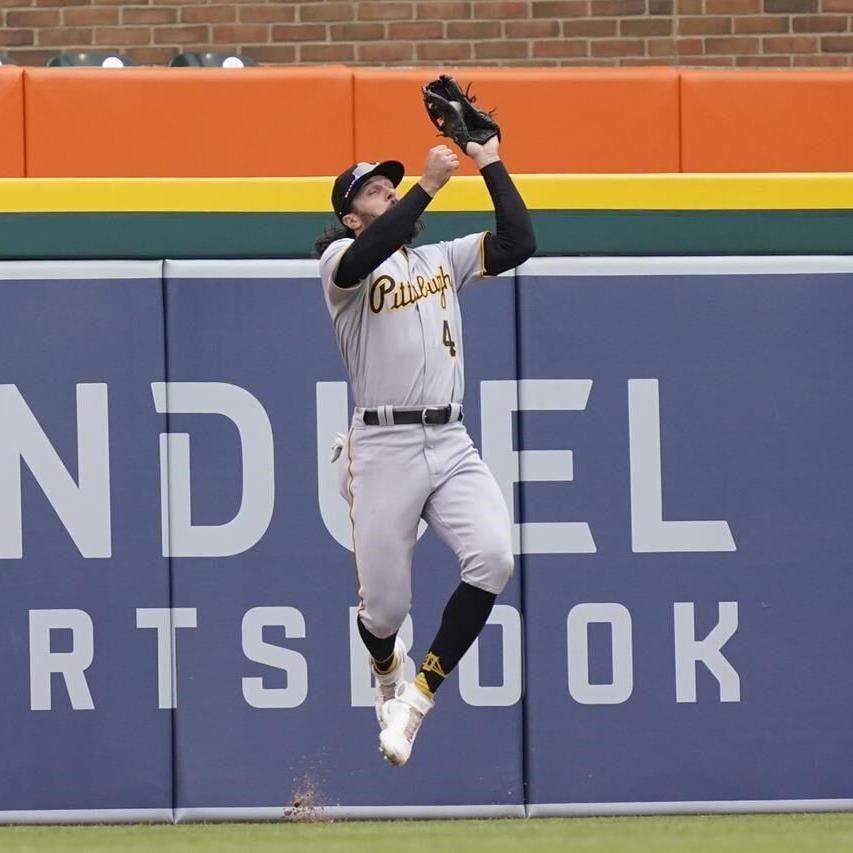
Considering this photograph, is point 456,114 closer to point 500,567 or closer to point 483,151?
point 483,151

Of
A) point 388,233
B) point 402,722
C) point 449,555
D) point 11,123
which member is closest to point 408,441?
point 388,233

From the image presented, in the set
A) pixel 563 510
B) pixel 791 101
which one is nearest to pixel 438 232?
pixel 563 510

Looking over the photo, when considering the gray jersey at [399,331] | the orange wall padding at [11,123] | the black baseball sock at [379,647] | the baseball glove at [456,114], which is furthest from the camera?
the orange wall padding at [11,123]

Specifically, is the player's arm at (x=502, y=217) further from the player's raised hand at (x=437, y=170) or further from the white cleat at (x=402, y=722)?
the white cleat at (x=402, y=722)

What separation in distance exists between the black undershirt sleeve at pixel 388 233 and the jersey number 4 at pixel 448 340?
42cm

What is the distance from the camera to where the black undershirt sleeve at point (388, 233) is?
5598mm

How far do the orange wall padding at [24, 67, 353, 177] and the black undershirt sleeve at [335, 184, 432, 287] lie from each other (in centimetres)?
250

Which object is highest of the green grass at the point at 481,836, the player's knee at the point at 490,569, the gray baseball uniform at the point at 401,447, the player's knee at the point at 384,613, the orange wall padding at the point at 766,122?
the orange wall padding at the point at 766,122

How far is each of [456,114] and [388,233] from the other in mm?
416

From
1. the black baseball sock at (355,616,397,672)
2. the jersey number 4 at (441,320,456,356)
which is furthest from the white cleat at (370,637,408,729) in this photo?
the jersey number 4 at (441,320,456,356)

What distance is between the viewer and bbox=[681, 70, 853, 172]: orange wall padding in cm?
820

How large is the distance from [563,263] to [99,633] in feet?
7.14

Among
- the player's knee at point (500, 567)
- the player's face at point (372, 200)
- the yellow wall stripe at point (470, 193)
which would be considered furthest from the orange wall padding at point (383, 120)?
the player's knee at point (500, 567)

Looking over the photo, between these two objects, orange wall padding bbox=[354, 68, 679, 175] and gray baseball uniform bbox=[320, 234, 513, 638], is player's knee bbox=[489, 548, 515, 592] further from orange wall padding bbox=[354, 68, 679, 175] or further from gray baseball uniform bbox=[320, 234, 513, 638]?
orange wall padding bbox=[354, 68, 679, 175]
